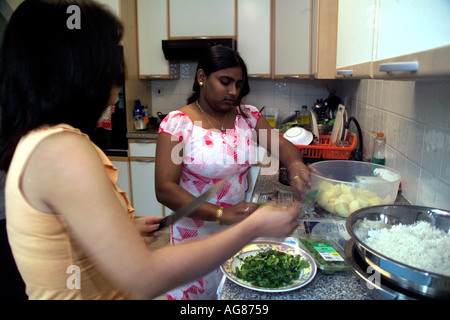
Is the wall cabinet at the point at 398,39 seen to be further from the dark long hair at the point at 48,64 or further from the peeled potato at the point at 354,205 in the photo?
the dark long hair at the point at 48,64

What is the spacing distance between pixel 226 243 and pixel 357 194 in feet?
2.27

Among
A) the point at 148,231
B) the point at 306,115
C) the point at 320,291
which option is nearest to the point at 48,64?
the point at 148,231

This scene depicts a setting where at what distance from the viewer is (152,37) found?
2.91 metres

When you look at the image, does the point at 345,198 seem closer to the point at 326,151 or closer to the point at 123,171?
the point at 326,151

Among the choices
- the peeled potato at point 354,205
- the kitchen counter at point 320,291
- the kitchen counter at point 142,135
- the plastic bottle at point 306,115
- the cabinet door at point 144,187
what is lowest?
the cabinet door at point 144,187

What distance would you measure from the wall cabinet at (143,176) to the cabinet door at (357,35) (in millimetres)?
1771

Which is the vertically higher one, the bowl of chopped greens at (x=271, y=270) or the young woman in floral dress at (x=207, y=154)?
the young woman in floral dress at (x=207, y=154)

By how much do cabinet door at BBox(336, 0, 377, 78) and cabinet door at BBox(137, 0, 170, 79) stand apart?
72.1 inches

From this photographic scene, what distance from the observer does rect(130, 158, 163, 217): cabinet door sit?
9.21 feet

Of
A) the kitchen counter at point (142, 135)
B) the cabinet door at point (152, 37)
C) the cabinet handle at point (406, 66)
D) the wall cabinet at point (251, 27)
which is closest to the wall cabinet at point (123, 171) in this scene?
the kitchen counter at point (142, 135)

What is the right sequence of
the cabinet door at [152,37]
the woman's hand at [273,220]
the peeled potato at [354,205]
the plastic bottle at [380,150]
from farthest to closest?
1. the cabinet door at [152,37]
2. the plastic bottle at [380,150]
3. the peeled potato at [354,205]
4. the woman's hand at [273,220]

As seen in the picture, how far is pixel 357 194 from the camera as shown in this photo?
3.64 ft

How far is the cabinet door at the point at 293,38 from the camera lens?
9.03ft

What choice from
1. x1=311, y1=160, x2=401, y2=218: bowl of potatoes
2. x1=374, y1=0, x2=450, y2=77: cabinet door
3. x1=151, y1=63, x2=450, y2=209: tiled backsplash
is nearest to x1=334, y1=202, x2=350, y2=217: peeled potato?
x1=311, y1=160, x2=401, y2=218: bowl of potatoes
